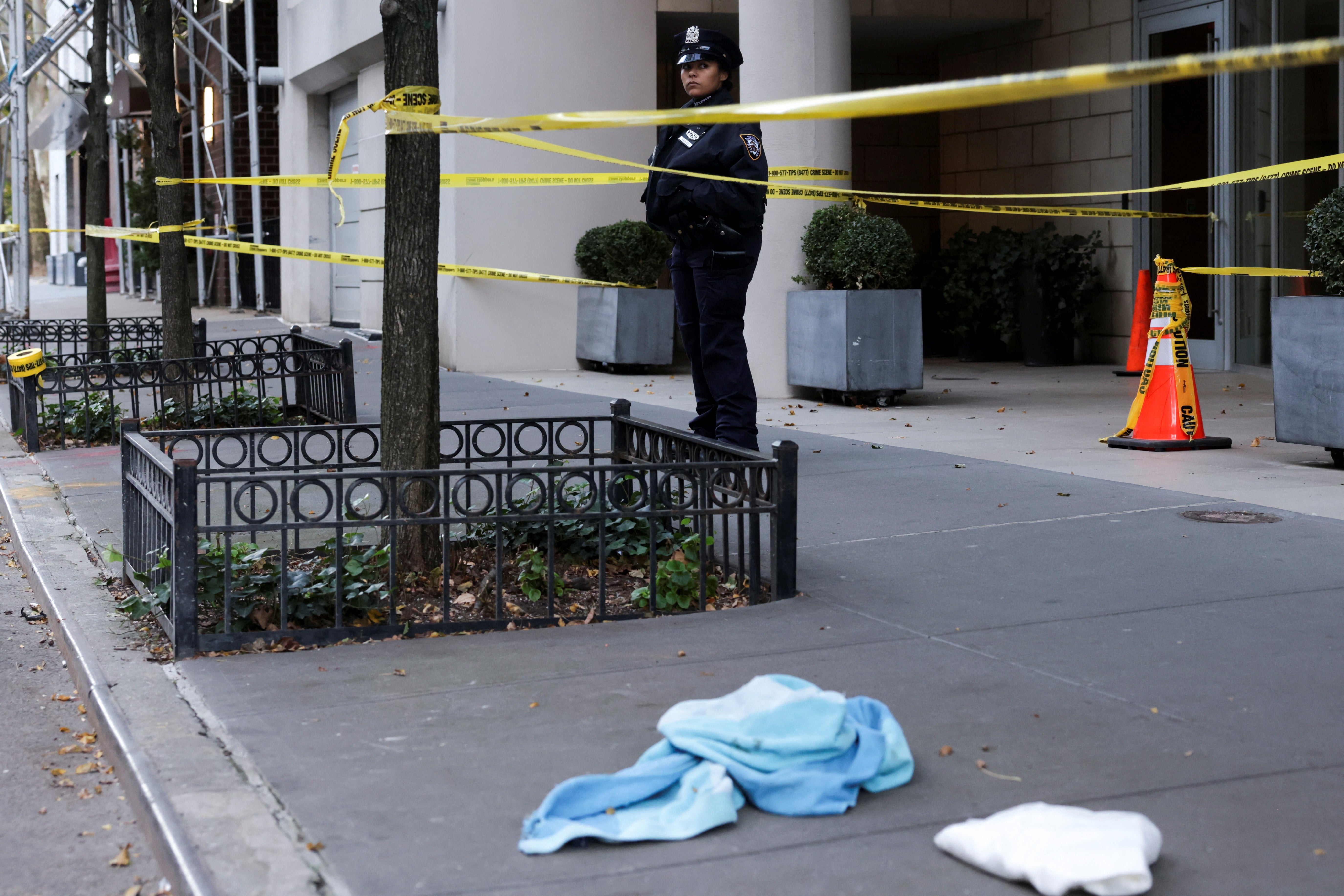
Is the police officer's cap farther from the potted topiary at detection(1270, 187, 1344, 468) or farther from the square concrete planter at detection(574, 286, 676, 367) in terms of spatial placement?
the square concrete planter at detection(574, 286, 676, 367)

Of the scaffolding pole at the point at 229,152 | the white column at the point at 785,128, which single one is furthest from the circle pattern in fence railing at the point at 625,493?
the scaffolding pole at the point at 229,152

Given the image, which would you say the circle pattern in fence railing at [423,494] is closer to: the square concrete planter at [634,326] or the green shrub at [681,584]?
the green shrub at [681,584]

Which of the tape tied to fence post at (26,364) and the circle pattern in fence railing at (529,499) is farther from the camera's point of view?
the tape tied to fence post at (26,364)

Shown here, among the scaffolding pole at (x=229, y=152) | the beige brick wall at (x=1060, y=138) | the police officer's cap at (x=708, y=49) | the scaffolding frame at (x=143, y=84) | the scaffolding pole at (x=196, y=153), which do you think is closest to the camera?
the police officer's cap at (x=708, y=49)

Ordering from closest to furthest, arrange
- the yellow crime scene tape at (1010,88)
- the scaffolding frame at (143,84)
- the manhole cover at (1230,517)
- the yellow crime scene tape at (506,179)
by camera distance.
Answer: the yellow crime scene tape at (1010,88)
the manhole cover at (1230,517)
the yellow crime scene tape at (506,179)
the scaffolding frame at (143,84)

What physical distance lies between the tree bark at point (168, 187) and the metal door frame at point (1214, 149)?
968cm

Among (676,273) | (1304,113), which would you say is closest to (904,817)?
(676,273)

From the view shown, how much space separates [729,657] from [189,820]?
1729 millimetres

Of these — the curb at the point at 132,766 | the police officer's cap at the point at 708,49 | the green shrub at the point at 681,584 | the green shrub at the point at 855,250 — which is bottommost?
the curb at the point at 132,766

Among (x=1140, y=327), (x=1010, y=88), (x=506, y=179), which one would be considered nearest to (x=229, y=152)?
(x=506, y=179)

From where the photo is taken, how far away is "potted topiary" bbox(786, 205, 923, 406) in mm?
11344

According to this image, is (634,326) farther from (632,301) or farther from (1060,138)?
(1060,138)

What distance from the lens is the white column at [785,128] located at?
11.9 m

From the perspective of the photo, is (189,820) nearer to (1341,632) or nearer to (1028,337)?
(1341,632)
